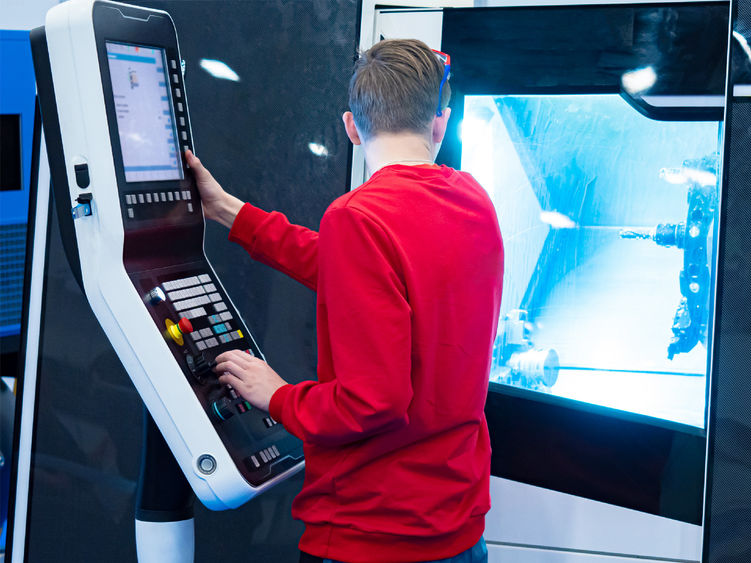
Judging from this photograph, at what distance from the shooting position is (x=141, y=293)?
1133 millimetres

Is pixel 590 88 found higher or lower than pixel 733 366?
higher

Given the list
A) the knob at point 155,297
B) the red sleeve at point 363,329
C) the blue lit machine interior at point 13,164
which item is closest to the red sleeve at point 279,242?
the knob at point 155,297

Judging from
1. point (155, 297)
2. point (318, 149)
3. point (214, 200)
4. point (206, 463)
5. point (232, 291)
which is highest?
point (318, 149)

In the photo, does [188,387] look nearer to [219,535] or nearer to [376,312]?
[376,312]

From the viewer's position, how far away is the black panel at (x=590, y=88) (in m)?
1.60

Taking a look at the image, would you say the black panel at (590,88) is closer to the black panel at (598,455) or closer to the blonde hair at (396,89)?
the black panel at (598,455)

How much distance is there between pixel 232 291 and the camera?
6.15 ft

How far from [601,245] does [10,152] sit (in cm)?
169

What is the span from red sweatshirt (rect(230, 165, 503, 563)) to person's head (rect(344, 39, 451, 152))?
8cm

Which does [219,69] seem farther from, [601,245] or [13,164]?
[601,245]

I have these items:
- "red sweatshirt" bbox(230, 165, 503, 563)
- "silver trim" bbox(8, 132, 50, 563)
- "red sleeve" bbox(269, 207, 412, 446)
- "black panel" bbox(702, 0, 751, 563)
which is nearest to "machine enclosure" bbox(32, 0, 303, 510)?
"red sweatshirt" bbox(230, 165, 503, 563)

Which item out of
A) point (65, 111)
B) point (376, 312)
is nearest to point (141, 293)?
point (65, 111)

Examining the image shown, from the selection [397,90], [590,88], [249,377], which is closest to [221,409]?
[249,377]

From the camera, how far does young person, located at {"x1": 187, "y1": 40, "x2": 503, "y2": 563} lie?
943 millimetres
